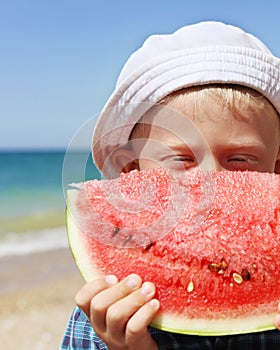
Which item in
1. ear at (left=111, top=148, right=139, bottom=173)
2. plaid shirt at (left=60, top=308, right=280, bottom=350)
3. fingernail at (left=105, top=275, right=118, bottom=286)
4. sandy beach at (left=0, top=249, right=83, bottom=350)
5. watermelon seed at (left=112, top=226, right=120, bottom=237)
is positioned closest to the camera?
fingernail at (left=105, top=275, right=118, bottom=286)

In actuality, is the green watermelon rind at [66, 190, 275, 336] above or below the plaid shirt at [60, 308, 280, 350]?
above

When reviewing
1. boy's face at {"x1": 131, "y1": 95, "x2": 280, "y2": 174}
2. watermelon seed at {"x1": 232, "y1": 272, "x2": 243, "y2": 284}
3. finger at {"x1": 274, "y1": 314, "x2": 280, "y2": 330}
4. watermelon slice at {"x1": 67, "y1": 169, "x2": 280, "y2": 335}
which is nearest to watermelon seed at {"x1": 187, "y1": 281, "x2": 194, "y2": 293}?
watermelon slice at {"x1": 67, "y1": 169, "x2": 280, "y2": 335}

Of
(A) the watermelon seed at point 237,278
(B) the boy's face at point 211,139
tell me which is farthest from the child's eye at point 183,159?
(A) the watermelon seed at point 237,278

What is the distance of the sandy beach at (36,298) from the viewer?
4.44 metres

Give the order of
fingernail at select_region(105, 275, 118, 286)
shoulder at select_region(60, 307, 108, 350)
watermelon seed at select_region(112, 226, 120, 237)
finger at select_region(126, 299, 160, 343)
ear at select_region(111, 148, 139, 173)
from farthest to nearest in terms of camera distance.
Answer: ear at select_region(111, 148, 139, 173)
shoulder at select_region(60, 307, 108, 350)
watermelon seed at select_region(112, 226, 120, 237)
fingernail at select_region(105, 275, 118, 286)
finger at select_region(126, 299, 160, 343)

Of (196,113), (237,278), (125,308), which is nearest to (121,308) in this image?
(125,308)

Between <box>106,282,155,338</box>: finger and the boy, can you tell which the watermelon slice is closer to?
<box>106,282,155,338</box>: finger

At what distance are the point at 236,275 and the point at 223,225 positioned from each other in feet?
0.47

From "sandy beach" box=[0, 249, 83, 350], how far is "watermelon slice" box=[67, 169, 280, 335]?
287 centimetres

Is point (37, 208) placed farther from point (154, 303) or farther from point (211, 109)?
point (154, 303)

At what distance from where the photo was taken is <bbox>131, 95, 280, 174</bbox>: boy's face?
183cm

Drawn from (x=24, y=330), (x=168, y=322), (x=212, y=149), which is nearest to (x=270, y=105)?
(x=212, y=149)

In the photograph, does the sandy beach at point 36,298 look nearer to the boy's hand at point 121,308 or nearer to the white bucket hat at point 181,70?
the white bucket hat at point 181,70

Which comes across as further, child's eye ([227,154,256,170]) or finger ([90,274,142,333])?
child's eye ([227,154,256,170])
